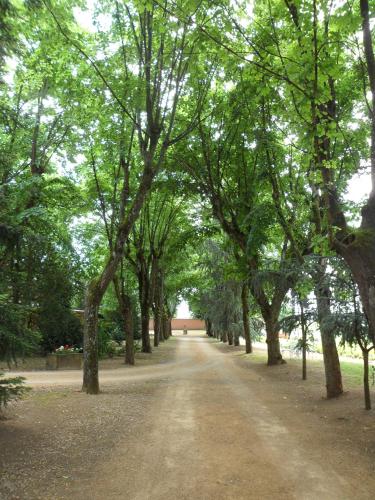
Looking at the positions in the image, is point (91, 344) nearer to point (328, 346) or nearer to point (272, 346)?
point (328, 346)

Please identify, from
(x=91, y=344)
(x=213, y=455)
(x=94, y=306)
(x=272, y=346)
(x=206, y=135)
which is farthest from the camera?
(x=272, y=346)

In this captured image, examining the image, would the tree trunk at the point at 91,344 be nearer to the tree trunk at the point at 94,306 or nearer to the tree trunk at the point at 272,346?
the tree trunk at the point at 94,306

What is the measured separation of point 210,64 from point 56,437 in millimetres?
9747

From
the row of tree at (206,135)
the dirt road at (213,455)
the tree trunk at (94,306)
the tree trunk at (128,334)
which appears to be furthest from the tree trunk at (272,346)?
the tree trunk at (94,306)

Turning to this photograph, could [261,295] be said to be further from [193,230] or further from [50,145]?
[50,145]

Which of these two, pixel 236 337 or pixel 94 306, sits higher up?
pixel 94 306

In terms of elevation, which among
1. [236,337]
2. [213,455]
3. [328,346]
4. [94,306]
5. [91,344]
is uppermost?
[94,306]

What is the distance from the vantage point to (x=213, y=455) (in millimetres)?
6035

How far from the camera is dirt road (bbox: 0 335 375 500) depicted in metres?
4.79

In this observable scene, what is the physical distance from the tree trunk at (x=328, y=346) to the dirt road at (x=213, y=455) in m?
1.00

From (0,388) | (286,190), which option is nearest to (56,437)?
(0,388)

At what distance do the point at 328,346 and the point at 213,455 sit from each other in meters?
5.54

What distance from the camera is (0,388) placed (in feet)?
20.0

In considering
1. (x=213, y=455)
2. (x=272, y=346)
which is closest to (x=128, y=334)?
(x=272, y=346)
